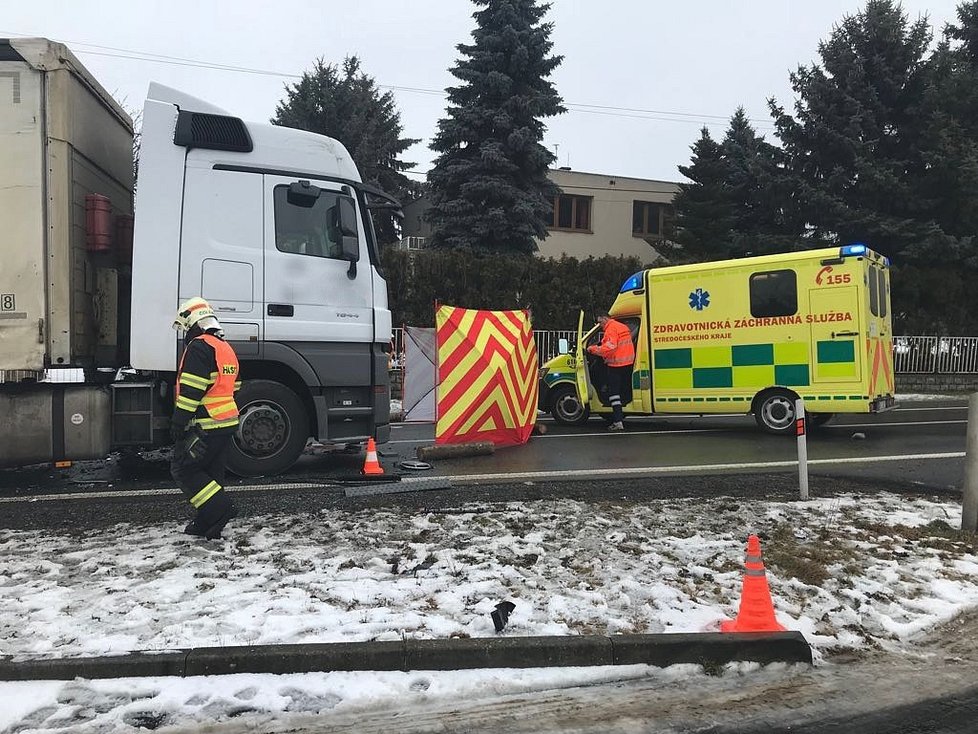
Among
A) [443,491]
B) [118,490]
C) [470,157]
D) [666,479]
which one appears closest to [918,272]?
[470,157]

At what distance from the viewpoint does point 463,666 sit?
3270 millimetres

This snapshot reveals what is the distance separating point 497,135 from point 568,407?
13.9m

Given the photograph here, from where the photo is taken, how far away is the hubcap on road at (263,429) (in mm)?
6973

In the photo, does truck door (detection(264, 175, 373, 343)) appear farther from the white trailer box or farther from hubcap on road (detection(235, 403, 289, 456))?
the white trailer box

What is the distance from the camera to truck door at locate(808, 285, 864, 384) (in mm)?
9633

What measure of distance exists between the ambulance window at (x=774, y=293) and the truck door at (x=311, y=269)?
5.86 m

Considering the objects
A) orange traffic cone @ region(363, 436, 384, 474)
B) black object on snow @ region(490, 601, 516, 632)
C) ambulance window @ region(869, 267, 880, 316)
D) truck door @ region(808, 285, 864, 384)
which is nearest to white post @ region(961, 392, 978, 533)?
black object on snow @ region(490, 601, 516, 632)

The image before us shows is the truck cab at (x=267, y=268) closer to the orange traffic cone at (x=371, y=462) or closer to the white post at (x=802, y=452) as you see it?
the orange traffic cone at (x=371, y=462)

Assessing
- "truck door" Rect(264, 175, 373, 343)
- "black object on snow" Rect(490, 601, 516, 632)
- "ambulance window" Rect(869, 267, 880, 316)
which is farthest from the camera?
"ambulance window" Rect(869, 267, 880, 316)

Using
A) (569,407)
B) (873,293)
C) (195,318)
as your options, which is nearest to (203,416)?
(195,318)

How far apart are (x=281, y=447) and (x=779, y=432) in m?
7.08

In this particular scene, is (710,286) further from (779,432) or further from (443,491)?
(443,491)

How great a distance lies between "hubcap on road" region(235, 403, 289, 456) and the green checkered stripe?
617cm

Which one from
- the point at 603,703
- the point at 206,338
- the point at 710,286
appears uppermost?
the point at 710,286
